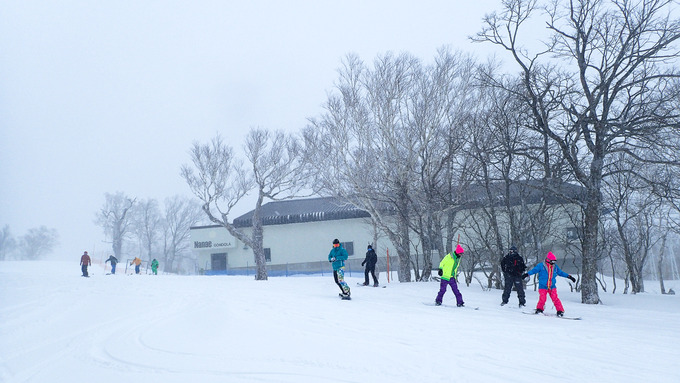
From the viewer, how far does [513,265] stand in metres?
12.6

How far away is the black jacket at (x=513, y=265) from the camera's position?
41.0ft

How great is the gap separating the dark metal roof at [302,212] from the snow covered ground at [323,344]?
89.3ft

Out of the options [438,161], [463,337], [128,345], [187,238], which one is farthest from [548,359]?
[187,238]

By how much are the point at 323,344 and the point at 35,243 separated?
84.1 metres

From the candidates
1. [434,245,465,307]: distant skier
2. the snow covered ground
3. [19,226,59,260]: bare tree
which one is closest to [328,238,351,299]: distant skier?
the snow covered ground

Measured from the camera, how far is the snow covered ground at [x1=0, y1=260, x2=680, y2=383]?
5.29m

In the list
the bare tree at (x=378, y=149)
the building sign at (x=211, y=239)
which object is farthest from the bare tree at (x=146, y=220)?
the bare tree at (x=378, y=149)

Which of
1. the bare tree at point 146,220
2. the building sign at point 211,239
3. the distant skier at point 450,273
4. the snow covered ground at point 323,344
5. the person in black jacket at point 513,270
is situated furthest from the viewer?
the bare tree at point 146,220

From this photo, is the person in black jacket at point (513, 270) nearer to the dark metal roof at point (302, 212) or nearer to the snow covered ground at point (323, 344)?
the snow covered ground at point (323, 344)

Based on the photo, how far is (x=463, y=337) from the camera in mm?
7406

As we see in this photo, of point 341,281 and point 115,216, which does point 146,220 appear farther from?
point 341,281

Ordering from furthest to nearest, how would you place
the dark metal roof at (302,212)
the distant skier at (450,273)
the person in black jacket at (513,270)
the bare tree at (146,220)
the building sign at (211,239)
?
1. the bare tree at (146,220)
2. the building sign at (211,239)
3. the dark metal roof at (302,212)
4. the person in black jacket at (513,270)
5. the distant skier at (450,273)

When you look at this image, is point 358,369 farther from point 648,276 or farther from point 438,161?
point 648,276

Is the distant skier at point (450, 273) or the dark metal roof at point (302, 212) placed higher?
the dark metal roof at point (302, 212)
